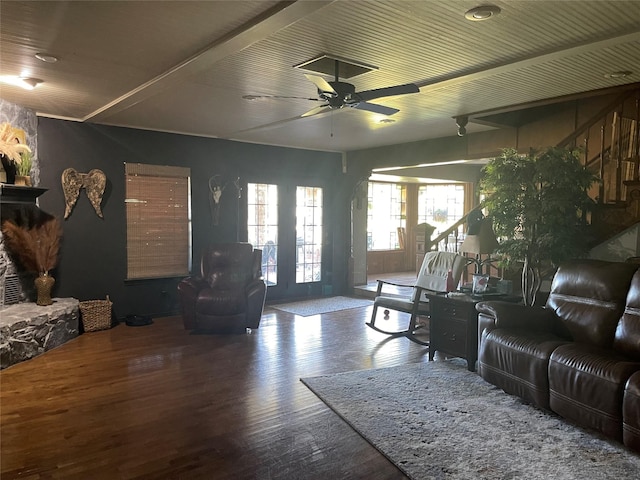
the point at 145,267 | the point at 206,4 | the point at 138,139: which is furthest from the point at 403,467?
the point at 138,139

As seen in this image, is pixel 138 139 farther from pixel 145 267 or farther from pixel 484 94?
pixel 484 94

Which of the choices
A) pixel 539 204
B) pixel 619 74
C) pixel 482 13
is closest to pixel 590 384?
pixel 539 204

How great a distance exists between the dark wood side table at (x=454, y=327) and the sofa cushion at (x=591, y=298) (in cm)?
68

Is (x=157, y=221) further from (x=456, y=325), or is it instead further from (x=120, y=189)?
(x=456, y=325)

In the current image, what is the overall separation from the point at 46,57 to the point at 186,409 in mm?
2675

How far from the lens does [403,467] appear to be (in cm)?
267

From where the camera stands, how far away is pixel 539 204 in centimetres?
421

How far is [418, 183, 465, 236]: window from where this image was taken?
11695 millimetres

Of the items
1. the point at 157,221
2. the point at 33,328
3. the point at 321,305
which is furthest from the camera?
the point at 321,305

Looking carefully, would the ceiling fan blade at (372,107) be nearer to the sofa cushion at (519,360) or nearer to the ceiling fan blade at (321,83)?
the ceiling fan blade at (321,83)

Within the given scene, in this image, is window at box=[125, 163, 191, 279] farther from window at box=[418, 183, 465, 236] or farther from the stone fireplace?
window at box=[418, 183, 465, 236]

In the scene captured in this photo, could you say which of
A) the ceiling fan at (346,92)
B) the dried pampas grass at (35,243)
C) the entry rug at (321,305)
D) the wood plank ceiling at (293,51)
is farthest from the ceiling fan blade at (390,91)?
the dried pampas grass at (35,243)

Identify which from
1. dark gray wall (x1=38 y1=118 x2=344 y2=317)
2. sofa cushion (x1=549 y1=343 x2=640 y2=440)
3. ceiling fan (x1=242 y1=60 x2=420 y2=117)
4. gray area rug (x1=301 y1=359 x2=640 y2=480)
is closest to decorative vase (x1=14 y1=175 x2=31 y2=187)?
dark gray wall (x1=38 y1=118 x2=344 y2=317)

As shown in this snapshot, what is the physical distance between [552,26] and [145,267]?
17.5 ft
